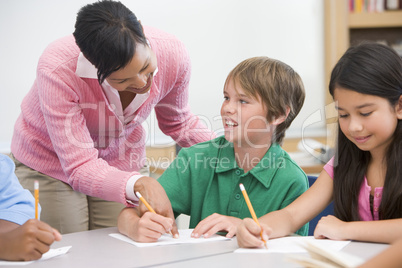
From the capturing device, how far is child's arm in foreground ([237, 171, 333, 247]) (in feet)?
3.90

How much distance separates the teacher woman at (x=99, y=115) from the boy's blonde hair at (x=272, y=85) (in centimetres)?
26

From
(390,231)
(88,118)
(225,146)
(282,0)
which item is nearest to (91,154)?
(88,118)

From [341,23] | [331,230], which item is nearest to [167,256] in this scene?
[331,230]

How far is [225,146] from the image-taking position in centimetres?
168

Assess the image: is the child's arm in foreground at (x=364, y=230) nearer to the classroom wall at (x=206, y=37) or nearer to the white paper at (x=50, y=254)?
the white paper at (x=50, y=254)

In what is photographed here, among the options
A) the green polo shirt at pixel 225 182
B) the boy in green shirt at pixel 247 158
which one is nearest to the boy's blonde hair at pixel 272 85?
the boy in green shirt at pixel 247 158

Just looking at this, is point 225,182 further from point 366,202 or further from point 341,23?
point 341,23

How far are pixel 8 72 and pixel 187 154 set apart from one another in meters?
1.57

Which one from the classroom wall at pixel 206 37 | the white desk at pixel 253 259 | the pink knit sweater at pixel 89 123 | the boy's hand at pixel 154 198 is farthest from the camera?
the classroom wall at pixel 206 37

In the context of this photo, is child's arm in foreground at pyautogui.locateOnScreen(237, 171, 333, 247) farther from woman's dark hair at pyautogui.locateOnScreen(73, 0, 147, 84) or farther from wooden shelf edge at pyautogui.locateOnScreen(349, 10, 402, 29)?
wooden shelf edge at pyautogui.locateOnScreen(349, 10, 402, 29)

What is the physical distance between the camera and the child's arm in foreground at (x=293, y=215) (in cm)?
119

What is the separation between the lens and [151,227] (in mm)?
1260

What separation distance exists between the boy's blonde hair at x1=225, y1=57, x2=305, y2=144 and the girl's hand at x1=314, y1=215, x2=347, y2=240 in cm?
47

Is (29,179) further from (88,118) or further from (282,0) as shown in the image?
(282,0)
